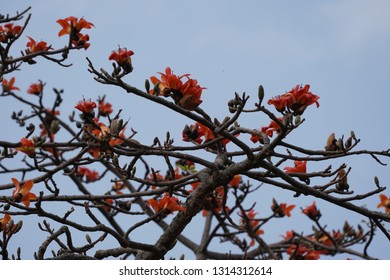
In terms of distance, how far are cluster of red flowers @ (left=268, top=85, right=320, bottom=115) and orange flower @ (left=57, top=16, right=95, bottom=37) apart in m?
1.57

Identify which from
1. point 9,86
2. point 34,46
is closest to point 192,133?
point 34,46

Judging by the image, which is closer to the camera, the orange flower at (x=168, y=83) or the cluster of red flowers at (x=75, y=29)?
the orange flower at (x=168, y=83)

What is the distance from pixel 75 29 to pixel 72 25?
0.11ft

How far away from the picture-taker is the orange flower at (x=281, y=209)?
4160 mm

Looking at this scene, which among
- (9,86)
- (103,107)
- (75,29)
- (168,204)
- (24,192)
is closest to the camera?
(168,204)

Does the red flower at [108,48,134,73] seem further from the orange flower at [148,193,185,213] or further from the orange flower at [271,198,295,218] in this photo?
the orange flower at [271,198,295,218]

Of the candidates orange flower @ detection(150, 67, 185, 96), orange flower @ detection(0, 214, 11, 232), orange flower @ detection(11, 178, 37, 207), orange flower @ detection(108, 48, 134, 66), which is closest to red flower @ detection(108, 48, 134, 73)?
orange flower @ detection(108, 48, 134, 66)

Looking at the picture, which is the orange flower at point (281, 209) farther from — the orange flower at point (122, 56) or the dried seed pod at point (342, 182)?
the orange flower at point (122, 56)

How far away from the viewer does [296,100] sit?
2.16 meters

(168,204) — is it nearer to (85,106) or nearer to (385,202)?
(85,106)

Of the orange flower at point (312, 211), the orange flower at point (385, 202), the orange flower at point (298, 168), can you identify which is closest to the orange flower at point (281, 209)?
the orange flower at point (312, 211)

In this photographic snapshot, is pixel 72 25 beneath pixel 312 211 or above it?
above
